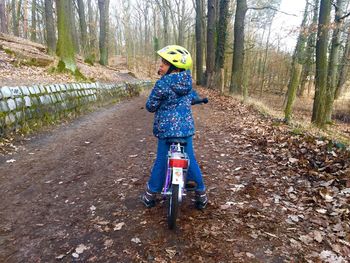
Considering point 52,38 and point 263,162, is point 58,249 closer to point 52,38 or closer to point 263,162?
point 263,162

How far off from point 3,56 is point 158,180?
12681 millimetres

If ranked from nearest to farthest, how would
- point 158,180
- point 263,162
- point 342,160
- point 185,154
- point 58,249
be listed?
point 58,249 < point 185,154 < point 158,180 < point 342,160 < point 263,162

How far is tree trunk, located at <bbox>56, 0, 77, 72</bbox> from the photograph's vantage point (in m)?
12.3

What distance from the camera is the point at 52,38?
1739 cm

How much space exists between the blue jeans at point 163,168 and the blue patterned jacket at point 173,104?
5.8 inches

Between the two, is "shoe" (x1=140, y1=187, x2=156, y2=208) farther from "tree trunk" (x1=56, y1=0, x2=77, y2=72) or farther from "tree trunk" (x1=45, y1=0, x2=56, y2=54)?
"tree trunk" (x1=45, y1=0, x2=56, y2=54)

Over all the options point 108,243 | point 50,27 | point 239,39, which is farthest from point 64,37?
point 108,243

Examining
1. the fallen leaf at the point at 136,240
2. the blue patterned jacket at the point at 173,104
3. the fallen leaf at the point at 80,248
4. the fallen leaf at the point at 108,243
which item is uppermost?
the blue patterned jacket at the point at 173,104

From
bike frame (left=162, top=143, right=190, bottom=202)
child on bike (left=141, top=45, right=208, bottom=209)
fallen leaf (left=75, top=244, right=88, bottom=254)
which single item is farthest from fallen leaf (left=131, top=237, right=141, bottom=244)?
child on bike (left=141, top=45, right=208, bottom=209)

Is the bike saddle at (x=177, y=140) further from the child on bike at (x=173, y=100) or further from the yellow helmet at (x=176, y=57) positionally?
the yellow helmet at (x=176, y=57)

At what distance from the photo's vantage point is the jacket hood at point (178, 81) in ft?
11.0

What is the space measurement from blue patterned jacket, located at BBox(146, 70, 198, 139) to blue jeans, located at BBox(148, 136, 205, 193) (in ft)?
0.48

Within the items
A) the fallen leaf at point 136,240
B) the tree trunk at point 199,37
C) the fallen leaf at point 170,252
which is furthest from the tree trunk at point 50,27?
the fallen leaf at point 170,252

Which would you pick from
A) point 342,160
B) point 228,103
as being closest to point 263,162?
point 342,160
